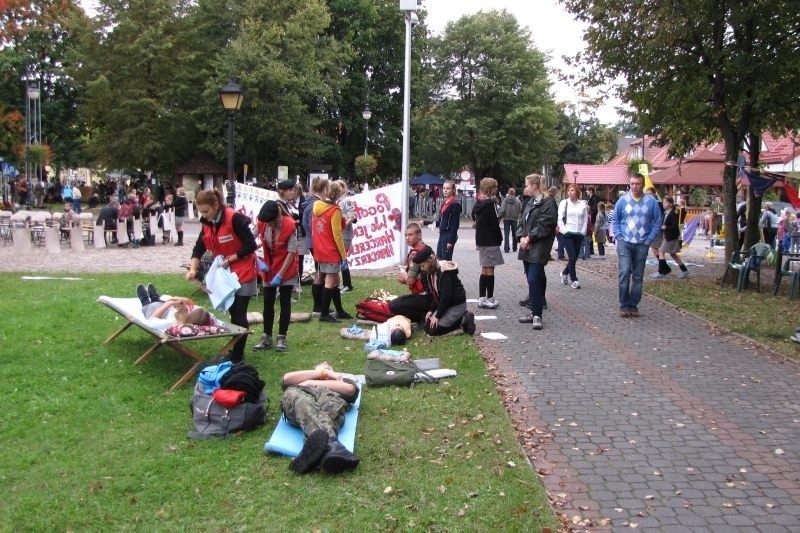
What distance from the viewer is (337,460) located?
176 inches

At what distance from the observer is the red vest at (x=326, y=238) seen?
9.02 meters

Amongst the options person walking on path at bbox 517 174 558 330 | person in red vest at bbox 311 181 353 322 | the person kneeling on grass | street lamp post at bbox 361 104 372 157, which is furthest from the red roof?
the person kneeling on grass

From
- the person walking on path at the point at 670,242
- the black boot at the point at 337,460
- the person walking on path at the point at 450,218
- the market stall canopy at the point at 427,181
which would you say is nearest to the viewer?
the black boot at the point at 337,460

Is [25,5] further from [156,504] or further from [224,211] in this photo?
[156,504]

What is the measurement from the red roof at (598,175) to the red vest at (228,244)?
48.2m

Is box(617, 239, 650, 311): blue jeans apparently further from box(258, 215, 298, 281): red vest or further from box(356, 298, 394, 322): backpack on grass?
box(258, 215, 298, 281): red vest

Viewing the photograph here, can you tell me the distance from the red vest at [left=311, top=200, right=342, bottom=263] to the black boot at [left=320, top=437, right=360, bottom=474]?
4611mm

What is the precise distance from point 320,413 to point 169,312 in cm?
284

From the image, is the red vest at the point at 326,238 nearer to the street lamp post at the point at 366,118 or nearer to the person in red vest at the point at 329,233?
the person in red vest at the point at 329,233

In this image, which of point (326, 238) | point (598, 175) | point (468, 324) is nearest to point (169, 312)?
point (326, 238)

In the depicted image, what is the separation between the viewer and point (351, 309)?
10.5 m

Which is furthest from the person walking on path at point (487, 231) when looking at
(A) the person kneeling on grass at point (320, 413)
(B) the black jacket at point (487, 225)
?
(A) the person kneeling on grass at point (320, 413)

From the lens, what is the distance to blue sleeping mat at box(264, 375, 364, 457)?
15.8 feet

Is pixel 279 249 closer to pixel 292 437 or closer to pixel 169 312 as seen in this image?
pixel 169 312
